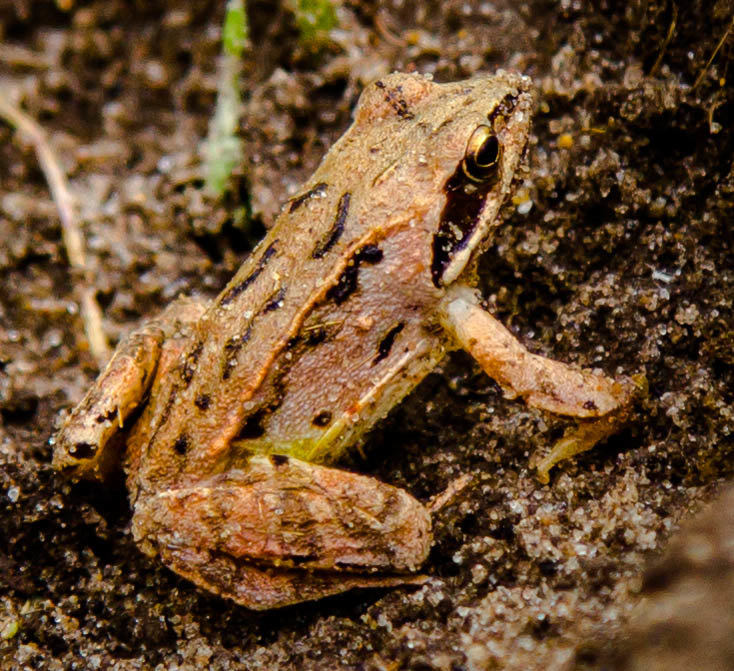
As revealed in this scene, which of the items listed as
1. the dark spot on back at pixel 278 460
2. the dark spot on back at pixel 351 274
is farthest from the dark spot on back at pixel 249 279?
the dark spot on back at pixel 278 460

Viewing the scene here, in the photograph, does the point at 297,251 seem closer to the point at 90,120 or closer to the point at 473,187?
the point at 473,187

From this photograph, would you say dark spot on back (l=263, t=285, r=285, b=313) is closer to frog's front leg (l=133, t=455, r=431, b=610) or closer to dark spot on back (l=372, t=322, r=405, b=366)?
dark spot on back (l=372, t=322, r=405, b=366)

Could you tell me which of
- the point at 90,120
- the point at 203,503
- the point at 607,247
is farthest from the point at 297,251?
the point at 90,120

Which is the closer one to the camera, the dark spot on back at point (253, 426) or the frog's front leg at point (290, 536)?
the frog's front leg at point (290, 536)

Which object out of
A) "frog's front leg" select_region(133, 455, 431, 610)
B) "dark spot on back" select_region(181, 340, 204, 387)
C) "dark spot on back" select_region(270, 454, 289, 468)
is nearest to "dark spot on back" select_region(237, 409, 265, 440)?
"dark spot on back" select_region(270, 454, 289, 468)

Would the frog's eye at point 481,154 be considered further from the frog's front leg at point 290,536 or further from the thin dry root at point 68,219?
the thin dry root at point 68,219
